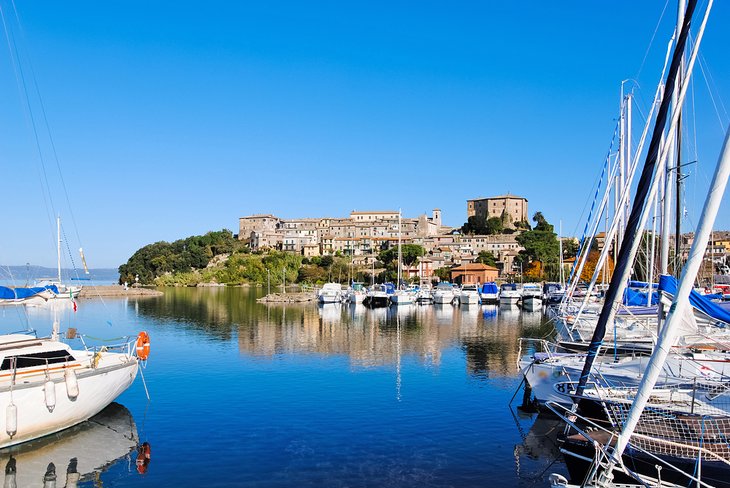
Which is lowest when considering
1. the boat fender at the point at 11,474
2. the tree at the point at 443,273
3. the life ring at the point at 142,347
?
the boat fender at the point at 11,474

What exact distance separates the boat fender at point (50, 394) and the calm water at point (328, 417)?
125 cm

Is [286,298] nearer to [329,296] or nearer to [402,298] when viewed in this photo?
[329,296]

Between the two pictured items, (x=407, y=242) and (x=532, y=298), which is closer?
(x=532, y=298)

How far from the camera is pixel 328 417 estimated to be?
24.5 metres

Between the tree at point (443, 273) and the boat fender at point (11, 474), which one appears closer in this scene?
the boat fender at point (11, 474)

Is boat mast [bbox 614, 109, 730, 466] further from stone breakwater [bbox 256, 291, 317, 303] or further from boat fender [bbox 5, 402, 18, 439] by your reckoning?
stone breakwater [bbox 256, 291, 317, 303]

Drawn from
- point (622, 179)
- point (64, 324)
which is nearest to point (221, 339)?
point (64, 324)

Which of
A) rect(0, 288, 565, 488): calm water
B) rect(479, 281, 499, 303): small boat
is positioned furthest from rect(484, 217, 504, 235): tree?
rect(0, 288, 565, 488): calm water

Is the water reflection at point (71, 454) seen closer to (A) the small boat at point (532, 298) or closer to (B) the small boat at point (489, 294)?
(A) the small boat at point (532, 298)

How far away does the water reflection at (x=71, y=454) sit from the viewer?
17.6 m

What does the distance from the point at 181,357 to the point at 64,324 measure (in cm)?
2596

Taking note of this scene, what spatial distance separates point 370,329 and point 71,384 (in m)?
39.3

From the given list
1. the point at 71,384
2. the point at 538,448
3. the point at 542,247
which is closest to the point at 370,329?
the point at 538,448

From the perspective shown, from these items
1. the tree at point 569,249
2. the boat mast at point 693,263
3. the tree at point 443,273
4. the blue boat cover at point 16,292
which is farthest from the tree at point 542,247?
the boat mast at point 693,263
